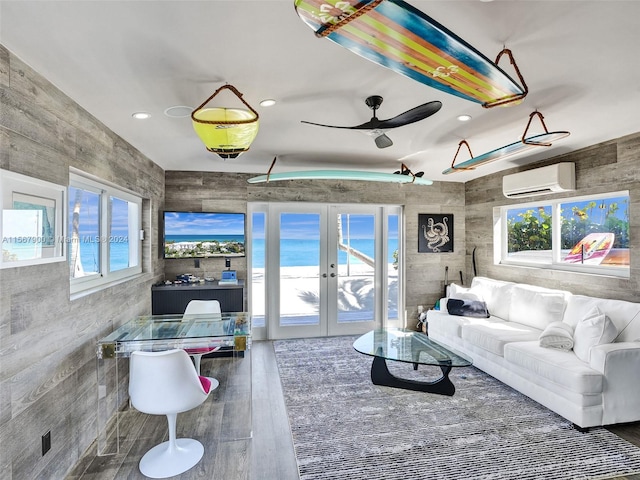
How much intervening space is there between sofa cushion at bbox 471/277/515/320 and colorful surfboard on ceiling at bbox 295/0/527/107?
3439 millimetres

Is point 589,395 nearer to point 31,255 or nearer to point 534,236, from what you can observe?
point 534,236

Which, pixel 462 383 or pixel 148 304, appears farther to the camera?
pixel 148 304

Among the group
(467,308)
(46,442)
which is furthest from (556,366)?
(46,442)

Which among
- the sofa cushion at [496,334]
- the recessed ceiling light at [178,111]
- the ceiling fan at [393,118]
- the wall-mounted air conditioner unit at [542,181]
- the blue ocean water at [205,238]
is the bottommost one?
the sofa cushion at [496,334]

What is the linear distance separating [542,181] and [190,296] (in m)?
4.32

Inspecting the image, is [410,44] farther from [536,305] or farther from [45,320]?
[536,305]

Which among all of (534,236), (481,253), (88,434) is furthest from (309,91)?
(481,253)

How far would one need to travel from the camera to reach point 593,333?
10.5 feet

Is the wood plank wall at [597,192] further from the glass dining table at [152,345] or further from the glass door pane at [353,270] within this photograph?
the glass dining table at [152,345]

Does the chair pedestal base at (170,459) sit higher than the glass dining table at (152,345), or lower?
lower

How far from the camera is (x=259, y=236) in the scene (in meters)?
5.62

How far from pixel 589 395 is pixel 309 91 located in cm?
301

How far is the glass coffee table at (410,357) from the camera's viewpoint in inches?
135

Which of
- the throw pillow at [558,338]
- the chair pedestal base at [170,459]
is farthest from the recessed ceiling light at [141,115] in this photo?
the throw pillow at [558,338]
